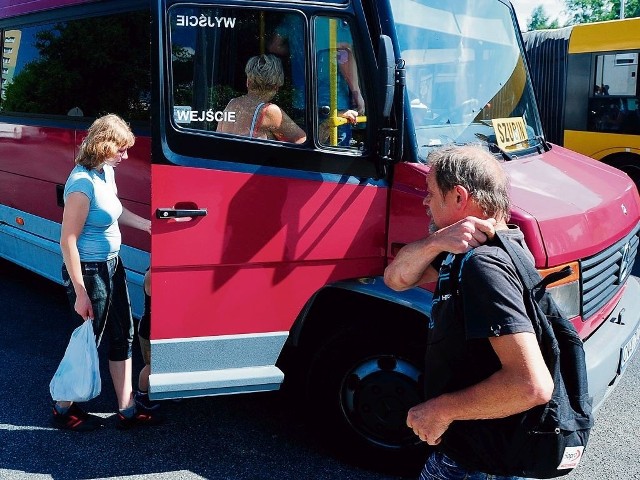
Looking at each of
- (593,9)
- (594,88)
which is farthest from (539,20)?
(594,88)

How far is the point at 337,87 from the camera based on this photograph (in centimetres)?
345

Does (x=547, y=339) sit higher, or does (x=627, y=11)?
(x=627, y=11)

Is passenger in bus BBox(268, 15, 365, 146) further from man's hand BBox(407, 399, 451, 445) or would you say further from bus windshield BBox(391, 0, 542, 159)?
man's hand BBox(407, 399, 451, 445)

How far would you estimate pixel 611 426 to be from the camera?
13.9 feet

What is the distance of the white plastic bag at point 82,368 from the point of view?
3.74 m

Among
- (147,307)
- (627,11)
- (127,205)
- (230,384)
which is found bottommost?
(230,384)

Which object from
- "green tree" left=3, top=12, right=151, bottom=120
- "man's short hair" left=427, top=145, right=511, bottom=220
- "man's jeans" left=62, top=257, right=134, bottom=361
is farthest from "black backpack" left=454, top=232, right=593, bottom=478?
"green tree" left=3, top=12, right=151, bottom=120

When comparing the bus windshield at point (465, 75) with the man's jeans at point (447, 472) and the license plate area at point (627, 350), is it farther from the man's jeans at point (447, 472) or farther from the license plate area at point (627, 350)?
the man's jeans at point (447, 472)

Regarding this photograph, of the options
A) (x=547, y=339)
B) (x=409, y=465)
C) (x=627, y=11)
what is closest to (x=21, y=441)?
(x=409, y=465)

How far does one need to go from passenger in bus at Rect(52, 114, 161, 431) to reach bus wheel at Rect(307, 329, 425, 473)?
1076mm

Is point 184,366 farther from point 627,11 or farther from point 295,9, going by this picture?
point 627,11

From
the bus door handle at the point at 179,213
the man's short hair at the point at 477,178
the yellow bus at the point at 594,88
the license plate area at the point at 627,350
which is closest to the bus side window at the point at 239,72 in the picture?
the bus door handle at the point at 179,213

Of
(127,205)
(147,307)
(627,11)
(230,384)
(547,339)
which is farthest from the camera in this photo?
(627,11)

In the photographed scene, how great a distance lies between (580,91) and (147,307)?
9.78 metres
